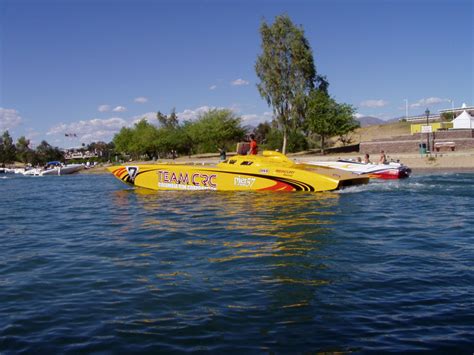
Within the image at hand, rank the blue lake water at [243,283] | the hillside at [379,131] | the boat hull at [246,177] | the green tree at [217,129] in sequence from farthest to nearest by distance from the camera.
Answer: the hillside at [379,131] → the green tree at [217,129] → the boat hull at [246,177] → the blue lake water at [243,283]

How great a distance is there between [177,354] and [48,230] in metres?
8.49

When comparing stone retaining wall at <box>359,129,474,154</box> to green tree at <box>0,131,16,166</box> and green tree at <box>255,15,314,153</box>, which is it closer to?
green tree at <box>255,15,314,153</box>

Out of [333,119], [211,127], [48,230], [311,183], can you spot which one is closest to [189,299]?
[48,230]

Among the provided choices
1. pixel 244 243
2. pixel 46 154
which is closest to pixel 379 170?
pixel 244 243

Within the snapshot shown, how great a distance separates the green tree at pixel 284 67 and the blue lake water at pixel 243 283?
134 feet

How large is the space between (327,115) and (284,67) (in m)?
7.20

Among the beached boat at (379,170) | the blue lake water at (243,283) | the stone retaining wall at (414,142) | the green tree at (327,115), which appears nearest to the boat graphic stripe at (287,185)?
the blue lake water at (243,283)

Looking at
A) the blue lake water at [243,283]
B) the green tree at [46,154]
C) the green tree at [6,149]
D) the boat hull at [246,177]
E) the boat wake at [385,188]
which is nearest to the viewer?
the blue lake water at [243,283]

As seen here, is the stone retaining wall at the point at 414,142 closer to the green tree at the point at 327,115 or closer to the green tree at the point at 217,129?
the green tree at the point at 327,115

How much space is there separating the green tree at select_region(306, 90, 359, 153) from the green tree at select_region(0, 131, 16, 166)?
263 ft

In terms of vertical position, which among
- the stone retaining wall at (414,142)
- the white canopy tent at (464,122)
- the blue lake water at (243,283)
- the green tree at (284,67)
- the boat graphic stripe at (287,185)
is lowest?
the blue lake water at (243,283)

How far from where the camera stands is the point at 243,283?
21.5 feet

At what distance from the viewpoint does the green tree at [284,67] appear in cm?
5244

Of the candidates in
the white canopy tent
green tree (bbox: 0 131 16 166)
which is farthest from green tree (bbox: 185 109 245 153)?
green tree (bbox: 0 131 16 166)
